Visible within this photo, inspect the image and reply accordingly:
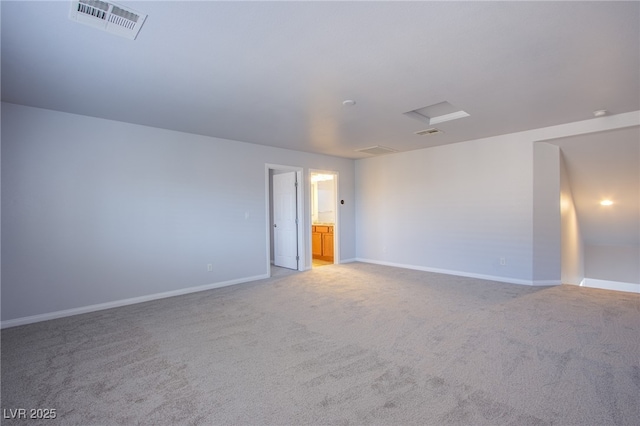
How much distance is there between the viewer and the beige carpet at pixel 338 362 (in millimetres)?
1970

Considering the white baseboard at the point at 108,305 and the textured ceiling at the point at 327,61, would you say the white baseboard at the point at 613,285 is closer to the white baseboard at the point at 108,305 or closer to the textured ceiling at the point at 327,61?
the textured ceiling at the point at 327,61

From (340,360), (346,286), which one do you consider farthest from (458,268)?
(340,360)

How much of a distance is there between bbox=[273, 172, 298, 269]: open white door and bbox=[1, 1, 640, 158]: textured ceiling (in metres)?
2.50

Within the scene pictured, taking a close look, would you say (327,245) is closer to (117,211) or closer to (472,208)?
(472,208)

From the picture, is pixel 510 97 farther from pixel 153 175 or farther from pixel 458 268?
pixel 153 175

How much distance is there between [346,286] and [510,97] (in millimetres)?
3404

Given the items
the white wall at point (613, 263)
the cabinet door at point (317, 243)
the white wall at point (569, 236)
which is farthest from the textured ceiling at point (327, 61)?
the cabinet door at point (317, 243)

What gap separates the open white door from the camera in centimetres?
655

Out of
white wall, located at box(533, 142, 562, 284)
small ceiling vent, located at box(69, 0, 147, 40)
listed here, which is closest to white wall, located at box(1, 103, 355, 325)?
small ceiling vent, located at box(69, 0, 147, 40)

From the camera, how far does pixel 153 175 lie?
453 cm

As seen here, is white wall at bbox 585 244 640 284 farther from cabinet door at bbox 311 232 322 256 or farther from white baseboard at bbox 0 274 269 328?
white baseboard at bbox 0 274 269 328

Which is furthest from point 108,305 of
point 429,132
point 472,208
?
point 472,208

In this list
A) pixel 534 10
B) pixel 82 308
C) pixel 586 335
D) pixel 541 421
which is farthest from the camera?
pixel 82 308

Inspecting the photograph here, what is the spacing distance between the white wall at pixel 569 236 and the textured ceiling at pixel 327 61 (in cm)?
152
